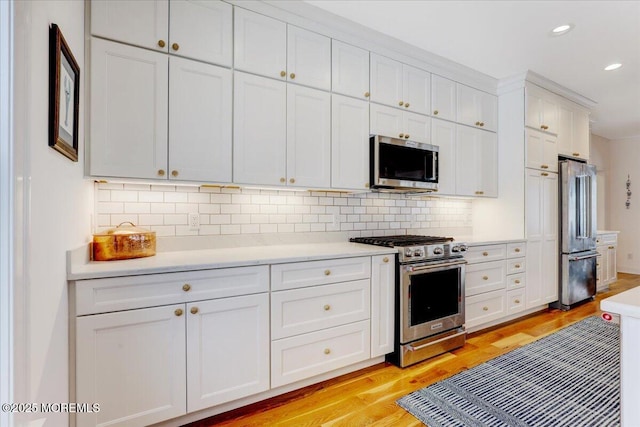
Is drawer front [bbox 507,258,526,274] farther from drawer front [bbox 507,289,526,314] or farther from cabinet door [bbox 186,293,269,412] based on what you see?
cabinet door [bbox 186,293,269,412]

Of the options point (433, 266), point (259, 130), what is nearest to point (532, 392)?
point (433, 266)

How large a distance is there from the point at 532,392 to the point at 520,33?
2820 mm

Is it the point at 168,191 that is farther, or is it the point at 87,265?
the point at 168,191

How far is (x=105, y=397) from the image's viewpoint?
146cm

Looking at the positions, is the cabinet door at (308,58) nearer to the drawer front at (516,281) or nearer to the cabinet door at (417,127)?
the cabinet door at (417,127)

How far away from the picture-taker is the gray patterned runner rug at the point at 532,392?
180 cm

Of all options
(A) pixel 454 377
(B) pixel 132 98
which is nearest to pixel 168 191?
(B) pixel 132 98

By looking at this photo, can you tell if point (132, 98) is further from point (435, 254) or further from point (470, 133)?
point (470, 133)

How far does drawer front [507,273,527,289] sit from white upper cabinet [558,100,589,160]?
1.73 m

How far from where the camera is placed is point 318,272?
2051 mm

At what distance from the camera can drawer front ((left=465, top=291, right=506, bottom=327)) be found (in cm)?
296

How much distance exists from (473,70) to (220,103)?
9.05ft

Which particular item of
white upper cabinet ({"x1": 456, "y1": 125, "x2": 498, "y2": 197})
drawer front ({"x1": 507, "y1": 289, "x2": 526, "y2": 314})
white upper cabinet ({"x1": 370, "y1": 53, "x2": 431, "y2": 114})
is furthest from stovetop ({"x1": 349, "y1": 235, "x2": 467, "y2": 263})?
white upper cabinet ({"x1": 370, "y1": 53, "x2": 431, "y2": 114})

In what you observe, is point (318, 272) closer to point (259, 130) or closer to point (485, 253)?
point (259, 130)
